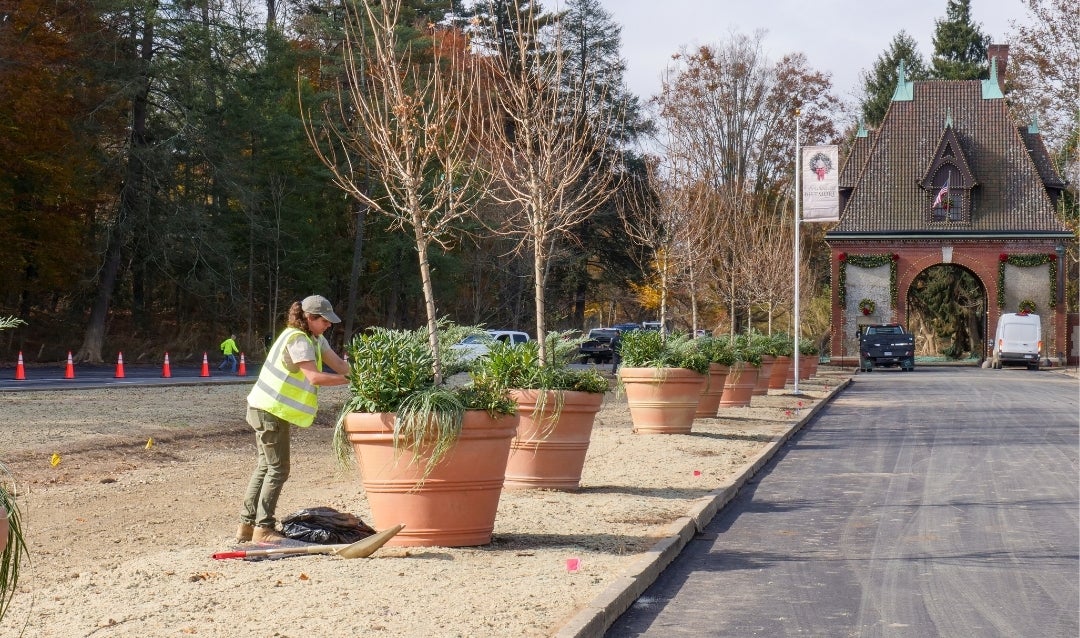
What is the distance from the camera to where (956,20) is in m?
85.1

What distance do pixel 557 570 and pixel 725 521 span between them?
340 centimetres

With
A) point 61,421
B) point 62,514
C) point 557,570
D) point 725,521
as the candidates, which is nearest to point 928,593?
point 557,570

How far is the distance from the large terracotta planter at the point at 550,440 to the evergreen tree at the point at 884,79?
72.8m

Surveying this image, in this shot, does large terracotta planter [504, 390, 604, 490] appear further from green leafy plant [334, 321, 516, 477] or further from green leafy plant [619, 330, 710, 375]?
green leafy plant [619, 330, 710, 375]

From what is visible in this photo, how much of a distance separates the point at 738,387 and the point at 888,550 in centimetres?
1626

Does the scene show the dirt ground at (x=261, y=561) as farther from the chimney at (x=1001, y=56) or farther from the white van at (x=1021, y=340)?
the chimney at (x=1001, y=56)

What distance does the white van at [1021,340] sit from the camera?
183 ft

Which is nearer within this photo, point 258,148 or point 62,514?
point 62,514

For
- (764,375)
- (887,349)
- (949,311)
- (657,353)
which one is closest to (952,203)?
(887,349)

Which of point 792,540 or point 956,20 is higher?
point 956,20

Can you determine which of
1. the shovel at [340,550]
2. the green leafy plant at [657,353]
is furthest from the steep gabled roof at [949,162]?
the shovel at [340,550]

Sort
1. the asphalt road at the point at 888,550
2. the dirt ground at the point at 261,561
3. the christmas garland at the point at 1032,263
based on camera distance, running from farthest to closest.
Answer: the christmas garland at the point at 1032,263, the asphalt road at the point at 888,550, the dirt ground at the point at 261,561

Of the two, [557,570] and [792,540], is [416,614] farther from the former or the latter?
[792,540]

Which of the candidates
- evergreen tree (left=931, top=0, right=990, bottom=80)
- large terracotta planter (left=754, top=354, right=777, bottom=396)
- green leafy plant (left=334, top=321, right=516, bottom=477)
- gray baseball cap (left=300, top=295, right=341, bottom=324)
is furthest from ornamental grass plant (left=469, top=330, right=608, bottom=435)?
evergreen tree (left=931, top=0, right=990, bottom=80)
